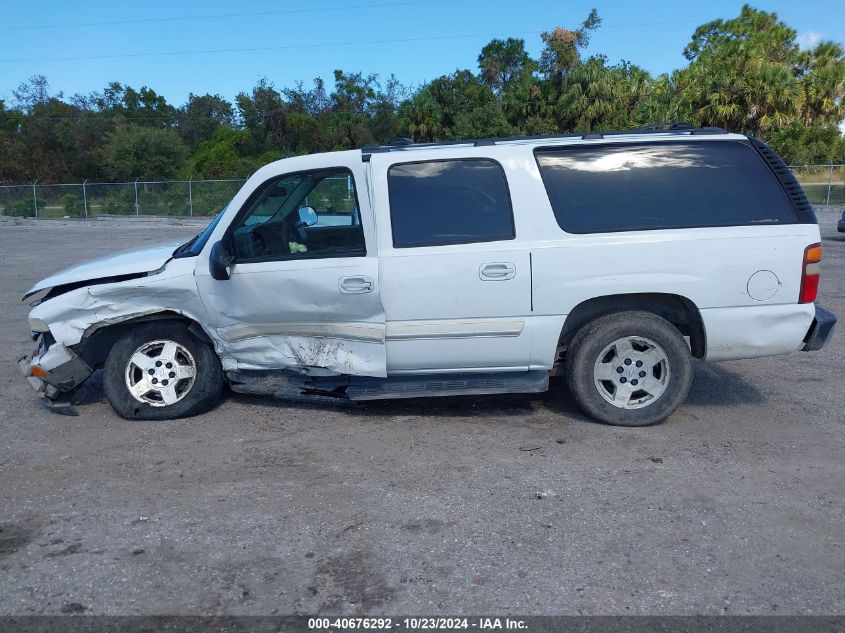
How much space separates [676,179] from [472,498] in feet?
8.97

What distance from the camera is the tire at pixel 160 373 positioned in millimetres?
5945

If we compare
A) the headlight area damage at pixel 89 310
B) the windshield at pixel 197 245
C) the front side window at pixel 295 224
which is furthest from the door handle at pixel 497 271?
the headlight area damage at pixel 89 310

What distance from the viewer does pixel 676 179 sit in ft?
18.6

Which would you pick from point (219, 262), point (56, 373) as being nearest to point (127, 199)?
point (56, 373)

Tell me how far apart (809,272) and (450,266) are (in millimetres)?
2480

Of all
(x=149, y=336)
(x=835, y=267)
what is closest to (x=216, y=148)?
(x=835, y=267)

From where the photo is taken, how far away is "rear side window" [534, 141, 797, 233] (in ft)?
18.3

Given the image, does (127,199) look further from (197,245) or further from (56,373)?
(197,245)

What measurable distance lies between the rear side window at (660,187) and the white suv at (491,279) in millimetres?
11

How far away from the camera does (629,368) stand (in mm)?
5734

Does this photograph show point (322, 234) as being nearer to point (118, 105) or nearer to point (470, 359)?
point (470, 359)

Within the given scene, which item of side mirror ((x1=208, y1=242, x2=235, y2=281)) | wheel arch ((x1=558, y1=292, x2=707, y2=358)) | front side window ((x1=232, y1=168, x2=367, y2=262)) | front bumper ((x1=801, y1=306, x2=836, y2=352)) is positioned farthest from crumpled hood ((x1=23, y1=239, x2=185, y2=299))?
front bumper ((x1=801, y1=306, x2=836, y2=352))

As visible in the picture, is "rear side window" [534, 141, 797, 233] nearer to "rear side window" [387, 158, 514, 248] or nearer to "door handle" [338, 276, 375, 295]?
"rear side window" [387, 158, 514, 248]

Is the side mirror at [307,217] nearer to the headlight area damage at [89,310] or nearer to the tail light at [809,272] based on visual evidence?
the headlight area damage at [89,310]
